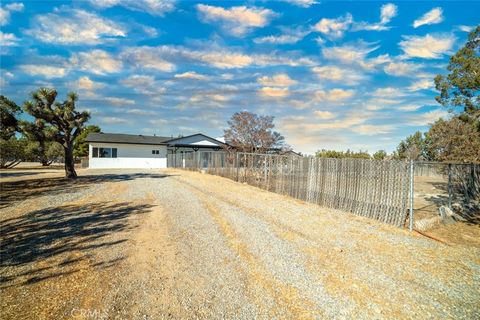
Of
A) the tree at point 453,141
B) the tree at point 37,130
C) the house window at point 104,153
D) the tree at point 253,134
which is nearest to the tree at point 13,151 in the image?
the house window at point 104,153

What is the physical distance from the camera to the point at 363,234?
6133 mm

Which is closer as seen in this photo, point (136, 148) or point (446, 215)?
point (446, 215)

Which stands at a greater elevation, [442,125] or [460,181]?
[442,125]

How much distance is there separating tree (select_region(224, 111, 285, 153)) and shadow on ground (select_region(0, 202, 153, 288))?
60.2 feet

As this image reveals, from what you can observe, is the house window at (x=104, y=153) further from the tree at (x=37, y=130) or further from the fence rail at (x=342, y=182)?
the fence rail at (x=342, y=182)

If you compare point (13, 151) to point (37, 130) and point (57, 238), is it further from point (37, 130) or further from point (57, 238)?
point (57, 238)

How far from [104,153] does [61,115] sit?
13.8m

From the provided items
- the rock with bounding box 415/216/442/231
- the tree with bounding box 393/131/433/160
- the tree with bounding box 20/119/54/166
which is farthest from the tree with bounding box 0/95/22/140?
the tree with bounding box 393/131/433/160

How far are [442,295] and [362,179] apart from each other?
466 centimetres

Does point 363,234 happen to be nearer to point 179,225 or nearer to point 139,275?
point 179,225

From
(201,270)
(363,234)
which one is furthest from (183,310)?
(363,234)

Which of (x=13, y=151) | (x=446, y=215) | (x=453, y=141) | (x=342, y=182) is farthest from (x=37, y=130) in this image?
(x=453, y=141)

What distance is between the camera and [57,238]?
5.21 meters

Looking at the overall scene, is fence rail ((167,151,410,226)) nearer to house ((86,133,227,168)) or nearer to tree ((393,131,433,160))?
house ((86,133,227,168))
